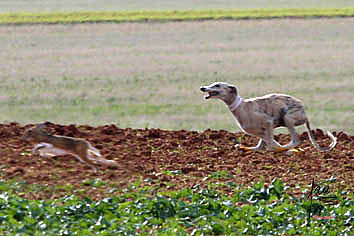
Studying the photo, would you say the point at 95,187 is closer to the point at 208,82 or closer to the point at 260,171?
the point at 260,171

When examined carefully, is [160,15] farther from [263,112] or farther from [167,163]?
[167,163]

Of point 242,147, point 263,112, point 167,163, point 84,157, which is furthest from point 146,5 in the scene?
point 84,157

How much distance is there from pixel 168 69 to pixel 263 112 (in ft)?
34.3

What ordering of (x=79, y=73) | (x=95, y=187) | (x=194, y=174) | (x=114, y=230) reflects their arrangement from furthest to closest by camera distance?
(x=79, y=73), (x=194, y=174), (x=95, y=187), (x=114, y=230)

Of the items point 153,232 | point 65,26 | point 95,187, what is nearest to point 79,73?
point 65,26

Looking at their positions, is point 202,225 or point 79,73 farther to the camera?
point 79,73

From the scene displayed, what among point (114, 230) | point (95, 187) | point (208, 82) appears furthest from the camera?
point (208, 82)

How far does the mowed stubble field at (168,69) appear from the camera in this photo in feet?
47.1

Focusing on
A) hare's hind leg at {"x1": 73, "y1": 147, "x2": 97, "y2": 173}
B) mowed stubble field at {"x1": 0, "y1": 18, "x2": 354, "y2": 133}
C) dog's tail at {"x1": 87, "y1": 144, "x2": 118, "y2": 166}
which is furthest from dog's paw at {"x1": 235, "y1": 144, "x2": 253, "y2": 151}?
mowed stubble field at {"x1": 0, "y1": 18, "x2": 354, "y2": 133}

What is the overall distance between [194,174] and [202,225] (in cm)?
171

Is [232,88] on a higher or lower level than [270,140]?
higher

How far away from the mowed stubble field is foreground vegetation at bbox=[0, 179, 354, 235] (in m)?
5.04

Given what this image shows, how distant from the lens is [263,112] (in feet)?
32.7

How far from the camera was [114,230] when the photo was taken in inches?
271
